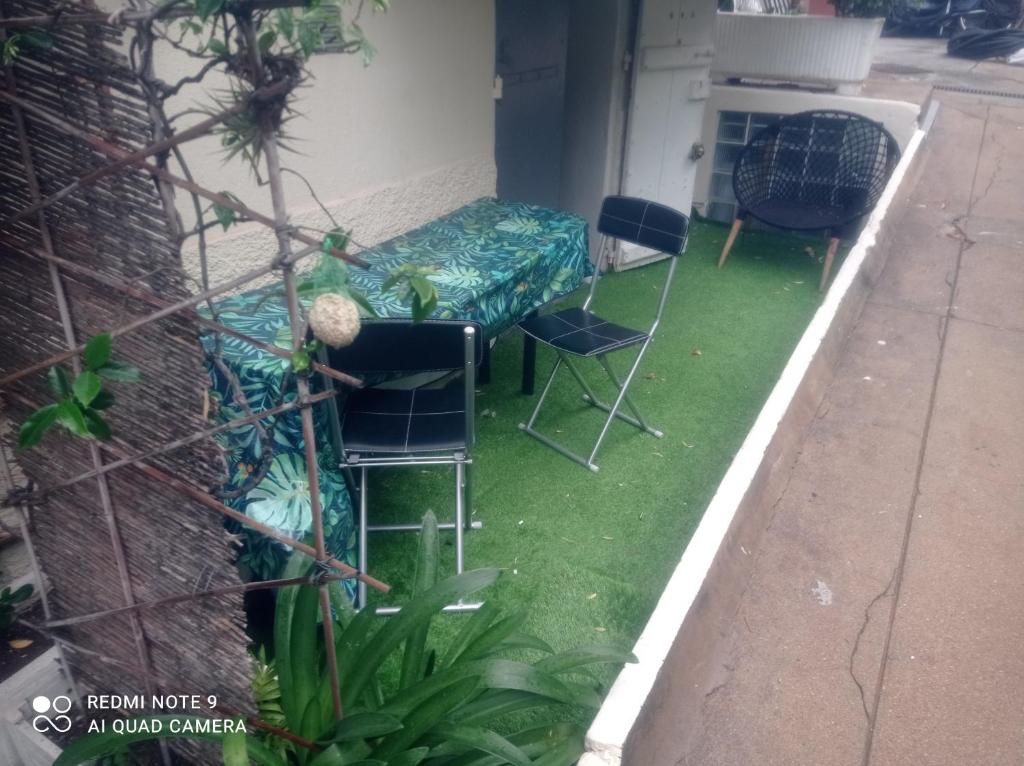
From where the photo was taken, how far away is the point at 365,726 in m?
1.77

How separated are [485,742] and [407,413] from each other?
1400mm

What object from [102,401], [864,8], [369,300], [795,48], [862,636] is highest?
[864,8]

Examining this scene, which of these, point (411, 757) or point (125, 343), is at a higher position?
point (125, 343)

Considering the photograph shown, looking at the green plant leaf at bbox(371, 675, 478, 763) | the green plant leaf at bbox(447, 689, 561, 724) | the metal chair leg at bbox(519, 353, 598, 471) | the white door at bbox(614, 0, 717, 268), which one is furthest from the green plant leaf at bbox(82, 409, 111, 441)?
the white door at bbox(614, 0, 717, 268)

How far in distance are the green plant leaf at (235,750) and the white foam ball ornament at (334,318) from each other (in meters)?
0.97

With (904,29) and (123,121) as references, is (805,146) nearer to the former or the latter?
(123,121)

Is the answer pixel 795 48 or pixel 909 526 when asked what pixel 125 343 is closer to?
pixel 909 526

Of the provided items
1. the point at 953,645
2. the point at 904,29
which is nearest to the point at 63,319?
the point at 953,645

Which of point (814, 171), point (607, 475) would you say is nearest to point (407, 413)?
point (607, 475)

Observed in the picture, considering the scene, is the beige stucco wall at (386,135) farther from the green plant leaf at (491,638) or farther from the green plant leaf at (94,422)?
the green plant leaf at (491,638)

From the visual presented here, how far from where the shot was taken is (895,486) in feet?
11.5

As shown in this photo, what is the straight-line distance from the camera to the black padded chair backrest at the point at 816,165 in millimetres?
5785

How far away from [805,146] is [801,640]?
449 cm

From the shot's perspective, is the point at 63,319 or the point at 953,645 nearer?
the point at 63,319
